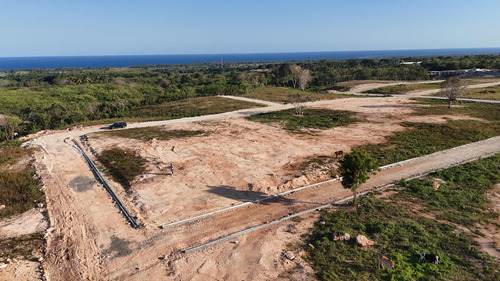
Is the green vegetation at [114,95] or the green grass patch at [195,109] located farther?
the green grass patch at [195,109]

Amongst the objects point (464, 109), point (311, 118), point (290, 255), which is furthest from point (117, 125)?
point (464, 109)

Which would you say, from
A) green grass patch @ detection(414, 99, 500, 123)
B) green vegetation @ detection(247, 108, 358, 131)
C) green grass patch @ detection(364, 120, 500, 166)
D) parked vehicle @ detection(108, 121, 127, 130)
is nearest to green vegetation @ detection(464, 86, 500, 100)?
green grass patch @ detection(414, 99, 500, 123)

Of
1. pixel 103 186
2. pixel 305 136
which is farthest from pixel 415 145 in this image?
pixel 103 186

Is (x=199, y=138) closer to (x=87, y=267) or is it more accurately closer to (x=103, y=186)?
(x=103, y=186)

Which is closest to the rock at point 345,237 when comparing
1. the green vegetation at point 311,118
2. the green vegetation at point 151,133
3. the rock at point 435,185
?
the rock at point 435,185

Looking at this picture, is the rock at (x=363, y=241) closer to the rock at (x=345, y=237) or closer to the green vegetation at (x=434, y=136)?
the rock at (x=345, y=237)

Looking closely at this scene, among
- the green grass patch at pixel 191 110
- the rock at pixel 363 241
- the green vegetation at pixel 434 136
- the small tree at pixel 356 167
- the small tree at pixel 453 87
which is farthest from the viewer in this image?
the green grass patch at pixel 191 110

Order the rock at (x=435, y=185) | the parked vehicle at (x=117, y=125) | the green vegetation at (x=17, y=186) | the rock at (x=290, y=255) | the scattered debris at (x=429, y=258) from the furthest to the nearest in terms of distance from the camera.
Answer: the parked vehicle at (x=117, y=125) < the rock at (x=435, y=185) < the green vegetation at (x=17, y=186) < the rock at (x=290, y=255) < the scattered debris at (x=429, y=258)
